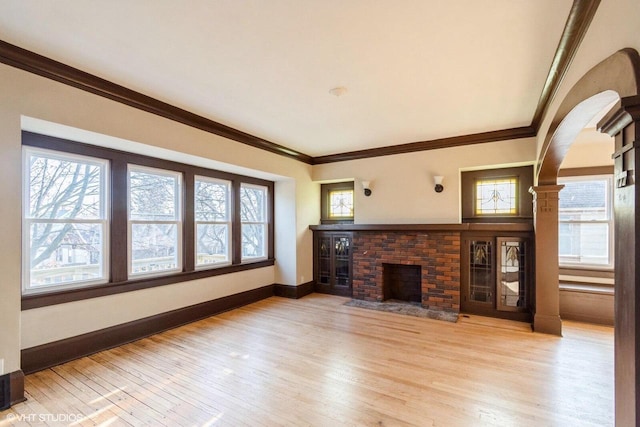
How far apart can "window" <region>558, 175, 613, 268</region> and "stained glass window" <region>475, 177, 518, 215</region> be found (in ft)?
2.66

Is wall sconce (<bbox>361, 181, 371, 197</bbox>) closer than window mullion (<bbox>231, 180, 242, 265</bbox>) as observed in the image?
No

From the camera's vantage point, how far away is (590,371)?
2.87 meters

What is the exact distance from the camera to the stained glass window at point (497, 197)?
4.68m

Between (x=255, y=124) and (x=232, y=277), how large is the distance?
2583 mm

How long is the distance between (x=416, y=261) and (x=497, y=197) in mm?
1668

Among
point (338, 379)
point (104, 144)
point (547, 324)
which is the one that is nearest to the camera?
point (338, 379)

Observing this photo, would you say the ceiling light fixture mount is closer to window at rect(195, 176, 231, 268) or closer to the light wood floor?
window at rect(195, 176, 231, 268)

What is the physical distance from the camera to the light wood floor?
7.30 ft

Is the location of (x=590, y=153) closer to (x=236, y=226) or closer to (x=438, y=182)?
(x=438, y=182)

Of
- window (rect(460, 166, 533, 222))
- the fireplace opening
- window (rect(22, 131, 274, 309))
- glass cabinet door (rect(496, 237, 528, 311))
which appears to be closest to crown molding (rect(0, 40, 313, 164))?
window (rect(22, 131, 274, 309))

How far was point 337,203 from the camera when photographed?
629 cm

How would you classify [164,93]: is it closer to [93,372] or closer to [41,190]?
[41,190]

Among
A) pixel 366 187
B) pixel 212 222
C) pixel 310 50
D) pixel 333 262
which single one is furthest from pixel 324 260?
pixel 310 50

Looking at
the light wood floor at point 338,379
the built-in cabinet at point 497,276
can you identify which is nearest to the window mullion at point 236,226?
the light wood floor at point 338,379
